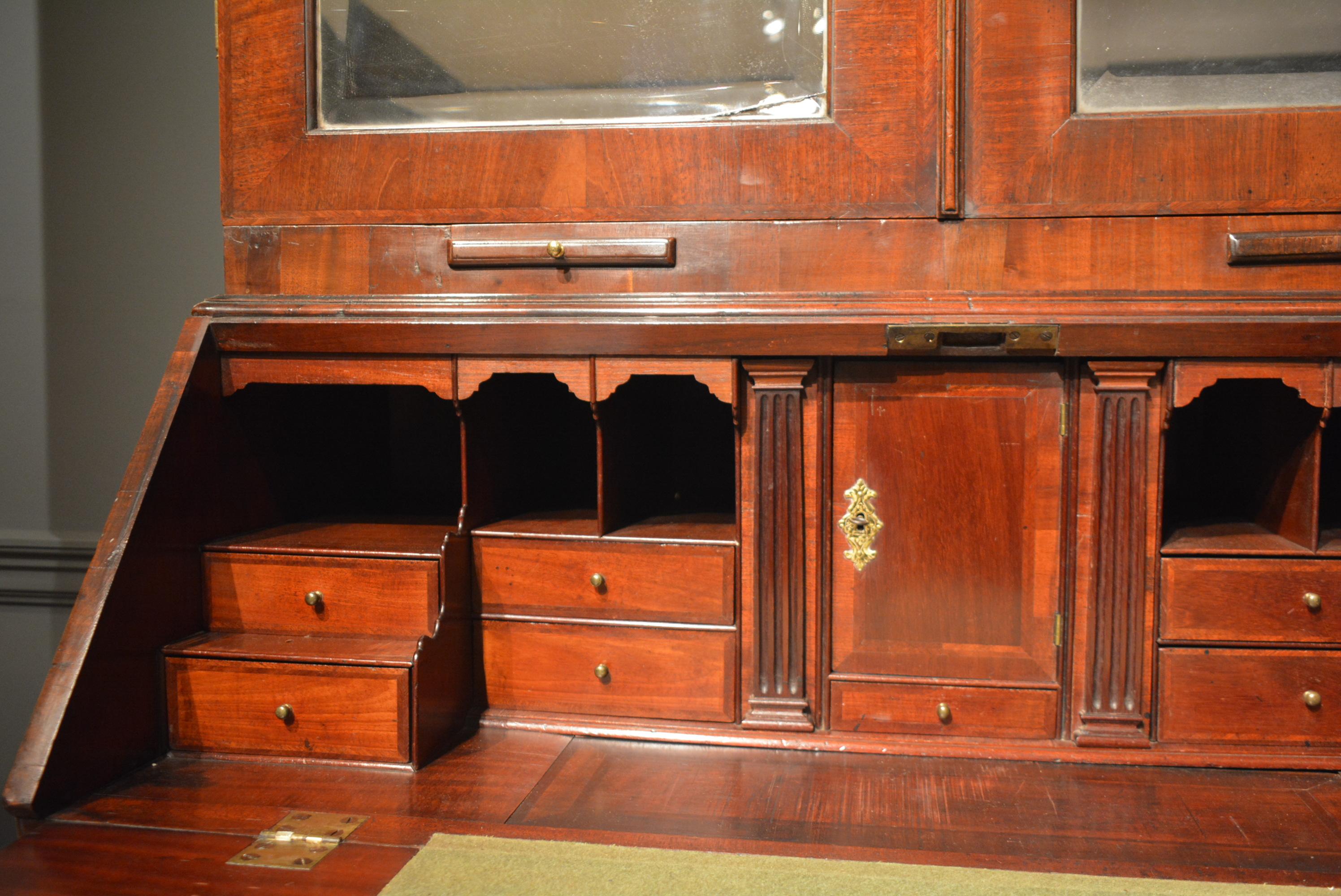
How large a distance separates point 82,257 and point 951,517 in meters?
2.19

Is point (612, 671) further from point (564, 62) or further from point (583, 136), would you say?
point (564, 62)

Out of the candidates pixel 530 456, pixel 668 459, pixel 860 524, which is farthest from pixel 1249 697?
pixel 530 456

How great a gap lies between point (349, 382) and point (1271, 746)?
1.67 meters

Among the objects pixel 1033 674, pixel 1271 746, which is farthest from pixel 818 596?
pixel 1271 746

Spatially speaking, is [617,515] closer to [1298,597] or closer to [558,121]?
[558,121]

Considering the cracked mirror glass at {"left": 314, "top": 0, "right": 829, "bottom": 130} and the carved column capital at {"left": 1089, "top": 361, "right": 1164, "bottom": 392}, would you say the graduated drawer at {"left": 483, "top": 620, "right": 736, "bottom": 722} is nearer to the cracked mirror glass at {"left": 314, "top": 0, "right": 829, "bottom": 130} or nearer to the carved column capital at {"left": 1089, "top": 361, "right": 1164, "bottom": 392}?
the carved column capital at {"left": 1089, "top": 361, "right": 1164, "bottom": 392}

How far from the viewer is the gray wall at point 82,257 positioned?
2547 mm

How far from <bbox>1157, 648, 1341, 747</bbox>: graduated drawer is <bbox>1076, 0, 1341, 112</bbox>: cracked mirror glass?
2.95 feet

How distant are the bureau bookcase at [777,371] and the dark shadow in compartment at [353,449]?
0.10 m

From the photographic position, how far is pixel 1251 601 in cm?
171

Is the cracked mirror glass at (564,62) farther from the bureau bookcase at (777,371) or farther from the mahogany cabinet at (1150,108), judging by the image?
the mahogany cabinet at (1150,108)

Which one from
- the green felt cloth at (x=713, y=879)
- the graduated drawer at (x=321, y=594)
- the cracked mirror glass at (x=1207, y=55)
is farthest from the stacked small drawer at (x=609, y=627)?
the cracked mirror glass at (x=1207, y=55)

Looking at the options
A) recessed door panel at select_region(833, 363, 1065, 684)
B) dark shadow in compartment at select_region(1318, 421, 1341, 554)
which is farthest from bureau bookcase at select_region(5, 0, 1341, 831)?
dark shadow in compartment at select_region(1318, 421, 1341, 554)

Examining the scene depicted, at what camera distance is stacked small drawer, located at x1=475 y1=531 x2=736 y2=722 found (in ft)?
6.00
